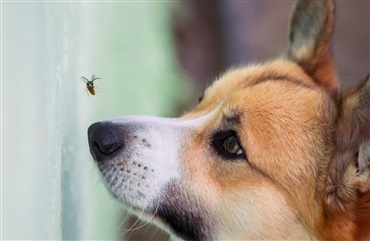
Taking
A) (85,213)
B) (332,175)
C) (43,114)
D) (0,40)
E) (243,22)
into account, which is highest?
(243,22)

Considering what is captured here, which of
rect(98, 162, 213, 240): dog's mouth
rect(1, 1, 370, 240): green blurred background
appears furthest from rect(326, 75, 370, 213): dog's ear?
rect(1, 1, 370, 240): green blurred background

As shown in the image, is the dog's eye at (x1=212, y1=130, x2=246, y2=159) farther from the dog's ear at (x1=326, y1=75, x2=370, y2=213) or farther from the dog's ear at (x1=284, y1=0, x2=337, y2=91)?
the dog's ear at (x1=284, y1=0, x2=337, y2=91)

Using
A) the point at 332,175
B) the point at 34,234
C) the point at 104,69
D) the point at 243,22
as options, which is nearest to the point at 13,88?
the point at 34,234

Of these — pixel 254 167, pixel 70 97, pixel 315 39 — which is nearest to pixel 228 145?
pixel 254 167

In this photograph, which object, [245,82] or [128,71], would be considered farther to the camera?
[128,71]

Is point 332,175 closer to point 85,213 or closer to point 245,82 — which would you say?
point 245,82

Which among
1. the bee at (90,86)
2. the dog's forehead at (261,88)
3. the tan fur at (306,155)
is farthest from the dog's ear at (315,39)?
the bee at (90,86)

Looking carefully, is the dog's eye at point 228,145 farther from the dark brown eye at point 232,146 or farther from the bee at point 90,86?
the bee at point 90,86
